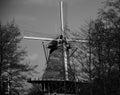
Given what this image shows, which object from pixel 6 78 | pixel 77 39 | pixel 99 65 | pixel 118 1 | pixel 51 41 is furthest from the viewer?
pixel 51 41

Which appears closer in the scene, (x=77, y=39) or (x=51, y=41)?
(x=77, y=39)

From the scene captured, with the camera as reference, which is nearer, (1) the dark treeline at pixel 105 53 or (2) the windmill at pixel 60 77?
(1) the dark treeline at pixel 105 53

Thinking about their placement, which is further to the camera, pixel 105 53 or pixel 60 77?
pixel 60 77

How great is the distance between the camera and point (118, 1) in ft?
46.7

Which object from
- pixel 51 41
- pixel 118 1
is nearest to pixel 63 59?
pixel 118 1

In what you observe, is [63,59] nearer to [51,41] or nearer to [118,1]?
[118,1]

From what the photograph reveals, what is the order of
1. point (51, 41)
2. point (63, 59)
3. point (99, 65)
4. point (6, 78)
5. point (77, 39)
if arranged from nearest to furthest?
point (99, 65) → point (77, 39) → point (63, 59) → point (6, 78) → point (51, 41)

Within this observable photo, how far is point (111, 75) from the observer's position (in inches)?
566

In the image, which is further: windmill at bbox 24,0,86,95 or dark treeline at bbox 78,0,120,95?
windmill at bbox 24,0,86,95

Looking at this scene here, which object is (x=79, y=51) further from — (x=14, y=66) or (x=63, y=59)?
(x=14, y=66)

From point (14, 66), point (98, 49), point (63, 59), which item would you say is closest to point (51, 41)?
point (14, 66)

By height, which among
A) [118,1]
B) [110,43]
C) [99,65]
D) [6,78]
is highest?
[118,1]

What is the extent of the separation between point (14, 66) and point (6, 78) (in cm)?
101

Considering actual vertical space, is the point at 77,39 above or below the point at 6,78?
above
